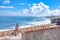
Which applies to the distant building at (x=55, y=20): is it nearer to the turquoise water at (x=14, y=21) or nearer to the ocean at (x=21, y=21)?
the ocean at (x=21, y=21)

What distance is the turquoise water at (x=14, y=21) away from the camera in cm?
226

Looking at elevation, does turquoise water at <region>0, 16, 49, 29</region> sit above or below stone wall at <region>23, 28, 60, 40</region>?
above

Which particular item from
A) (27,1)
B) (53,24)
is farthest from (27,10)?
(53,24)

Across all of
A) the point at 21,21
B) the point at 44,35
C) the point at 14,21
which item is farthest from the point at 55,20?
the point at 14,21

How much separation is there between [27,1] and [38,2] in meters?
0.20

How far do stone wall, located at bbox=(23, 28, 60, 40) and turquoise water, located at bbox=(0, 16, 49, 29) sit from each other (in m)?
0.22

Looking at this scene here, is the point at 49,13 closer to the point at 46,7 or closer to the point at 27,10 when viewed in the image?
the point at 46,7

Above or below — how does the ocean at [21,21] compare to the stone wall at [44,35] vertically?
above

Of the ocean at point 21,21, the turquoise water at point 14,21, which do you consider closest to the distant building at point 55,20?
the ocean at point 21,21

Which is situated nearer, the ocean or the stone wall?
the ocean

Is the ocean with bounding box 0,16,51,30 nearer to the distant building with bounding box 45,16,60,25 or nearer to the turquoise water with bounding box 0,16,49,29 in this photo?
the turquoise water with bounding box 0,16,49,29

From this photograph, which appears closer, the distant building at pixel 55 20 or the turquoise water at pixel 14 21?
the turquoise water at pixel 14 21

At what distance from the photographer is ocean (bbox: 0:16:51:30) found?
7.45 feet

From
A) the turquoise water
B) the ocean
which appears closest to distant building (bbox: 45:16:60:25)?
the ocean
